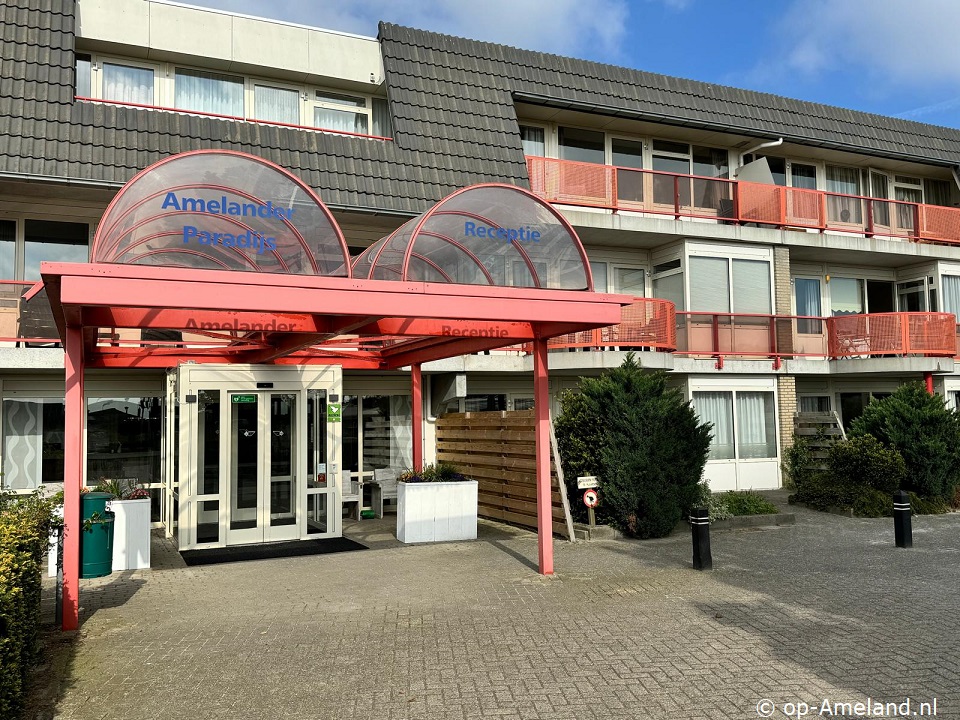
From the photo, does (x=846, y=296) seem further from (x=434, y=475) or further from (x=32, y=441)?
(x=32, y=441)

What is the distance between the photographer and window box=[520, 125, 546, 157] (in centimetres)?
1831

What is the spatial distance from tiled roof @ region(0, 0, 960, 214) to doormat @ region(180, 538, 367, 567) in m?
5.92

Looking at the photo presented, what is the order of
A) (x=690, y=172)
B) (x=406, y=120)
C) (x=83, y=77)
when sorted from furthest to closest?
1. (x=690, y=172)
2. (x=406, y=120)
3. (x=83, y=77)

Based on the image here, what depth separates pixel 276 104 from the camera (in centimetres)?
1627

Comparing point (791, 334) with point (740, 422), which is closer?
point (740, 422)

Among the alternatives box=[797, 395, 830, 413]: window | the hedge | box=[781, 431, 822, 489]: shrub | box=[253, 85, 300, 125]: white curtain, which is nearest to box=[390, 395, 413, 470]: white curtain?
box=[253, 85, 300, 125]: white curtain

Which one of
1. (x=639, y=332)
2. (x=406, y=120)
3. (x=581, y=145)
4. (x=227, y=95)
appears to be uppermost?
(x=227, y=95)

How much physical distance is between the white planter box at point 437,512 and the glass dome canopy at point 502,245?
12.0 ft

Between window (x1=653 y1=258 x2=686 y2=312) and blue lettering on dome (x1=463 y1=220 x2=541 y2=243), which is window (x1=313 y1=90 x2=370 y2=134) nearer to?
window (x1=653 y1=258 x2=686 y2=312)

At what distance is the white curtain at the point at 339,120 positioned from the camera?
16578 mm

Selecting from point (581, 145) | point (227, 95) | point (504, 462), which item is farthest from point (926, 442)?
point (227, 95)

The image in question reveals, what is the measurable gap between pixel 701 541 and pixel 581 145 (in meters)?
12.0

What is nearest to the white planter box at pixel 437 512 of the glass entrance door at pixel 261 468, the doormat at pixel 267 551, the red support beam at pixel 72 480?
the doormat at pixel 267 551

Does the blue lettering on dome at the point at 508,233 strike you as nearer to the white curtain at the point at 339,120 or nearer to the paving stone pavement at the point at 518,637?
the paving stone pavement at the point at 518,637
